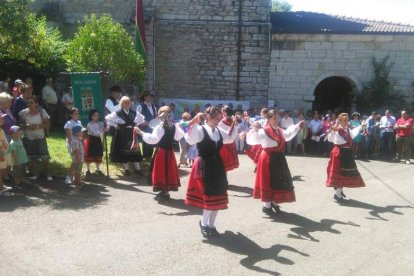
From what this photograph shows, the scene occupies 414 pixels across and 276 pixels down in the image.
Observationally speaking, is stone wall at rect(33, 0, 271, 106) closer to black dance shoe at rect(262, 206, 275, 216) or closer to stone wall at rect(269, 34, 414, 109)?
stone wall at rect(269, 34, 414, 109)

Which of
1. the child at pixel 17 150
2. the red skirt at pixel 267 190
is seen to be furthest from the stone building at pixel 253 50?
the red skirt at pixel 267 190

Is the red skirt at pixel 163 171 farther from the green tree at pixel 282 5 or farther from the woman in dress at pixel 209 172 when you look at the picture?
the green tree at pixel 282 5

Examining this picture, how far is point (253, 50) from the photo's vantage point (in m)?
18.5

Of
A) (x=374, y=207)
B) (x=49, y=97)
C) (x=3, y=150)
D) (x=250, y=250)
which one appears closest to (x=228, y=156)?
(x=374, y=207)

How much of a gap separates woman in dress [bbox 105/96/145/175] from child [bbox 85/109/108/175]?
277 millimetres

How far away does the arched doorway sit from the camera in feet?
62.8

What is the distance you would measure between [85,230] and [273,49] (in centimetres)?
1362

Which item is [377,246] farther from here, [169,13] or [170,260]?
A: [169,13]

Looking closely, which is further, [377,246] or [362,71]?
[362,71]

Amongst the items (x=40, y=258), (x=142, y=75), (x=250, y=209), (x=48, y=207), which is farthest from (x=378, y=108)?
(x=40, y=258)

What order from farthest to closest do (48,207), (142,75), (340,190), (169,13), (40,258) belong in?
(169,13) → (142,75) → (340,190) → (48,207) → (40,258)

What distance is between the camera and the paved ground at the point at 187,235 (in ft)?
17.1

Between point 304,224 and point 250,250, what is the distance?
1.57 metres

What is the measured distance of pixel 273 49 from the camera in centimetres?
1809
